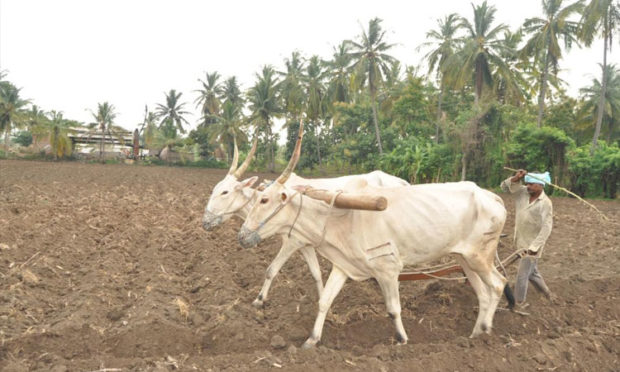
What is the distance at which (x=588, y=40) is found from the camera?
2542cm

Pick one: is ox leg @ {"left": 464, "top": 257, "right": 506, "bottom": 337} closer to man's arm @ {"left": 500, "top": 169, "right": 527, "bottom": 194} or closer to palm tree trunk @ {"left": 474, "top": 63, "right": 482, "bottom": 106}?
man's arm @ {"left": 500, "top": 169, "right": 527, "bottom": 194}

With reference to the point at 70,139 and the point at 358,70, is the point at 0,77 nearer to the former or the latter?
the point at 70,139

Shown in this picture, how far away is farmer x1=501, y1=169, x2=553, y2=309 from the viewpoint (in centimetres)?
512

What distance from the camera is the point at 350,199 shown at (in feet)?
13.4

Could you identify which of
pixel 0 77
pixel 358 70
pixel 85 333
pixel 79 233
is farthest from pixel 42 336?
pixel 0 77

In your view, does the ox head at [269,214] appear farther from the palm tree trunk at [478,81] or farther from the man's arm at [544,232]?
the palm tree trunk at [478,81]

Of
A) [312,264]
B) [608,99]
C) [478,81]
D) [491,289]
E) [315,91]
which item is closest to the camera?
[491,289]

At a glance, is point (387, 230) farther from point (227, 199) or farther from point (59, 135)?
point (59, 135)

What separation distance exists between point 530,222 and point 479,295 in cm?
114

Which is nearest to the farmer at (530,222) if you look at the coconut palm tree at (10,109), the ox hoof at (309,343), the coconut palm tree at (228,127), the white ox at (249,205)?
the white ox at (249,205)

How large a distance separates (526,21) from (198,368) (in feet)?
110

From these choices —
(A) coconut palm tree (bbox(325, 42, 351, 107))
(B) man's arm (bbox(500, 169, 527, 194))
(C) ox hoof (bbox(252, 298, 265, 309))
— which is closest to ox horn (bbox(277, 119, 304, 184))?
(C) ox hoof (bbox(252, 298, 265, 309))

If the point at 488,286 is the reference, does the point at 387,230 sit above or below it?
above

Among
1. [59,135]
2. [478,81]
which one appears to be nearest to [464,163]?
[478,81]
